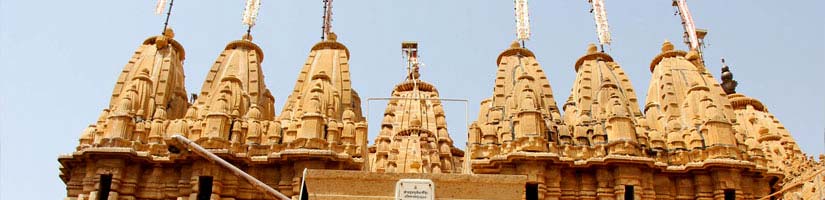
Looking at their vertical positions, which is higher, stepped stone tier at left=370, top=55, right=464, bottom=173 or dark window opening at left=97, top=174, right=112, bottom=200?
stepped stone tier at left=370, top=55, right=464, bottom=173

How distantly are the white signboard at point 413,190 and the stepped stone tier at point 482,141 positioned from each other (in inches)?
461

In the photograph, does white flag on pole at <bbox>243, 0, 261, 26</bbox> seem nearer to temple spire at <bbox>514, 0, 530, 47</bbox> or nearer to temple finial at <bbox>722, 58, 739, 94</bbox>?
temple spire at <bbox>514, 0, 530, 47</bbox>

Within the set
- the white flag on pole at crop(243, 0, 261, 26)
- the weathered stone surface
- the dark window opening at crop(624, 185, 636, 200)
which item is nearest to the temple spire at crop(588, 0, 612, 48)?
the dark window opening at crop(624, 185, 636, 200)

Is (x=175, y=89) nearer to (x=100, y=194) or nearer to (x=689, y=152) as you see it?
(x=100, y=194)

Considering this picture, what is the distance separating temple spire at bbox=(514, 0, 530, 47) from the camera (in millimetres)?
31453

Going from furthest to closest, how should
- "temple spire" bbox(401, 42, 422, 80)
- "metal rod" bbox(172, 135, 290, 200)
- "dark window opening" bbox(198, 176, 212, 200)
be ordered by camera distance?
1. "temple spire" bbox(401, 42, 422, 80)
2. "dark window opening" bbox(198, 176, 212, 200)
3. "metal rod" bbox(172, 135, 290, 200)

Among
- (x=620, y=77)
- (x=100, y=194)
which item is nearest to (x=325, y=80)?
(x=100, y=194)

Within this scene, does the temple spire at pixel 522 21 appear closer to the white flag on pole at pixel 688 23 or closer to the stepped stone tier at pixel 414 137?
the stepped stone tier at pixel 414 137

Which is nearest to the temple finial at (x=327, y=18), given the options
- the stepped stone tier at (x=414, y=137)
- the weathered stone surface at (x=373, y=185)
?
the stepped stone tier at (x=414, y=137)

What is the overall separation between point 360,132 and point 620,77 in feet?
32.0

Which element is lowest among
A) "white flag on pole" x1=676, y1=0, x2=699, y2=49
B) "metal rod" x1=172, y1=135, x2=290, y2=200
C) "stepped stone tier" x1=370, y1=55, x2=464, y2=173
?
"metal rod" x1=172, y1=135, x2=290, y2=200

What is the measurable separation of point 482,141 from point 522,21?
8.07 metres

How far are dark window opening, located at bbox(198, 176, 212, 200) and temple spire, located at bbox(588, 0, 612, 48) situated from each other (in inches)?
593

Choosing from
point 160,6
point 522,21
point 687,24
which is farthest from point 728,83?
point 160,6
